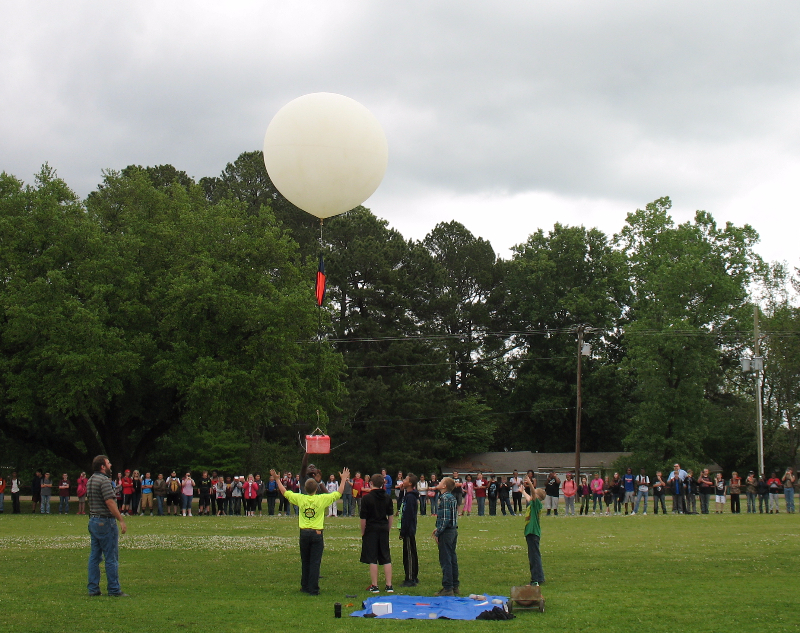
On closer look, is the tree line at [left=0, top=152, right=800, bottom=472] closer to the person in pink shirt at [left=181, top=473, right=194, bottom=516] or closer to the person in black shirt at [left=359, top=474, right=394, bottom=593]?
the person in pink shirt at [left=181, top=473, right=194, bottom=516]

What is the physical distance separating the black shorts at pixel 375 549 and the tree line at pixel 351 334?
10624 millimetres

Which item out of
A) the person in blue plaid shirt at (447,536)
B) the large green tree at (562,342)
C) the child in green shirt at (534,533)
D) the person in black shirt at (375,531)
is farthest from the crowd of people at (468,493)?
the large green tree at (562,342)

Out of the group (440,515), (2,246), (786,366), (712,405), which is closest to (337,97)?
(440,515)

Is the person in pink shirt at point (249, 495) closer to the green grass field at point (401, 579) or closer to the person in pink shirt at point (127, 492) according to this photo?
the person in pink shirt at point (127, 492)

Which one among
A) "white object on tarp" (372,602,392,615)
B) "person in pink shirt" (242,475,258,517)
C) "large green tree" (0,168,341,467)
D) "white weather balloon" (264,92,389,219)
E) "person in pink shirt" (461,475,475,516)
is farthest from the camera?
"large green tree" (0,168,341,467)

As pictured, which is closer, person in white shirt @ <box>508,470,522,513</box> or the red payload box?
the red payload box

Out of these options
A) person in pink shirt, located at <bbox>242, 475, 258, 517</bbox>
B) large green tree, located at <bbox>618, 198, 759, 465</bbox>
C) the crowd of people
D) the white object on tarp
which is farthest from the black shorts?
large green tree, located at <bbox>618, 198, 759, 465</bbox>

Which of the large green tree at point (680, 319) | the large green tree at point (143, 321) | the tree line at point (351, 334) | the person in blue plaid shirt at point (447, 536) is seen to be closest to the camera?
the person in blue plaid shirt at point (447, 536)

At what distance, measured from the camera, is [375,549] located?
11703 millimetres

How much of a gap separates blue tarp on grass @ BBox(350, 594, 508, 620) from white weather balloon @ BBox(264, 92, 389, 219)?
24.0ft

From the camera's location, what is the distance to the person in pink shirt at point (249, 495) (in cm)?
3203

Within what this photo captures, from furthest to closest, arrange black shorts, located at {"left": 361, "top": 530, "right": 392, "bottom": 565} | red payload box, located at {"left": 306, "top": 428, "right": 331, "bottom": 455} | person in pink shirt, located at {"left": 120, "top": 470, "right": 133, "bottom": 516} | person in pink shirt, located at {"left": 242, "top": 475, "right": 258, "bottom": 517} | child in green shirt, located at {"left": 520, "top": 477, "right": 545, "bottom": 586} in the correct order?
person in pink shirt, located at {"left": 242, "top": 475, "right": 258, "bottom": 517}
person in pink shirt, located at {"left": 120, "top": 470, "right": 133, "bottom": 516}
red payload box, located at {"left": 306, "top": 428, "right": 331, "bottom": 455}
child in green shirt, located at {"left": 520, "top": 477, "right": 545, "bottom": 586}
black shorts, located at {"left": 361, "top": 530, "right": 392, "bottom": 565}

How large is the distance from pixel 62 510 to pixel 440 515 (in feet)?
81.6

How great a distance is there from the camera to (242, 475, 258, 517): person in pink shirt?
32031 millimetres
